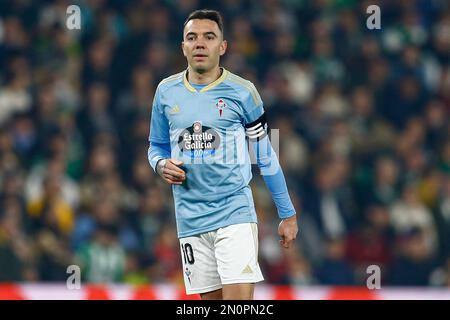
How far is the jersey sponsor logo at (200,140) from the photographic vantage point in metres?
6.38

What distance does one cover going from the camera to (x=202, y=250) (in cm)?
650

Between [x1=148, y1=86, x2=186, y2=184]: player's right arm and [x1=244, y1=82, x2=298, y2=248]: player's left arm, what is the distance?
0.47 metres

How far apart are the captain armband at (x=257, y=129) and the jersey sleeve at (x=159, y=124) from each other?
1.61ft

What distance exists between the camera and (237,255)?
6.35m

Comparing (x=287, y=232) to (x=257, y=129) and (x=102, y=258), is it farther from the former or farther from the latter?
(x=102, y=258)

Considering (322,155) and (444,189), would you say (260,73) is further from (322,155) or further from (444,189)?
(444,189)

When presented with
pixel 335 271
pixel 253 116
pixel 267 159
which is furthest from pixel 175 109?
pixel 335 271

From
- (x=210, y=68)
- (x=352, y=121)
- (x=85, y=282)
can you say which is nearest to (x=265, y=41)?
(x=352, y=121)

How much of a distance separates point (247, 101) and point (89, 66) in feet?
22.7

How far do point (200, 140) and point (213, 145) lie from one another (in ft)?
0.26

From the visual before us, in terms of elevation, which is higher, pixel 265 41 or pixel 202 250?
pixel 265 41

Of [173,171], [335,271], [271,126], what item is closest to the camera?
[173,171]

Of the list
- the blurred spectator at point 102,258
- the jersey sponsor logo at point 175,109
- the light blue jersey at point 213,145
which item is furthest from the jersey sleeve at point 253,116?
the blurred spectator at point 102,258

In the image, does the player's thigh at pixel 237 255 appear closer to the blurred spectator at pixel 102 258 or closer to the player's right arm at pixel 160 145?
the player's right arm at pixel 160 145
